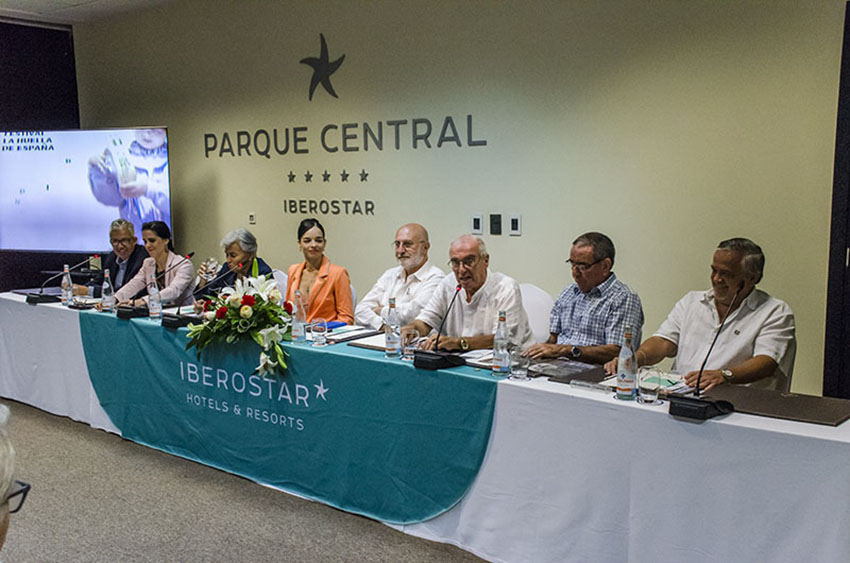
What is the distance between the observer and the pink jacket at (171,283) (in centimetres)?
457

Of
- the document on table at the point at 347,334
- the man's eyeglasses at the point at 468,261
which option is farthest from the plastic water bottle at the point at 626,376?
the document on table at the point at 347,334

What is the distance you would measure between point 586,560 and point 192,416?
2.04 m

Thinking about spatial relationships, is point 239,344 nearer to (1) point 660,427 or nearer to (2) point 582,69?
(1) point 660,427

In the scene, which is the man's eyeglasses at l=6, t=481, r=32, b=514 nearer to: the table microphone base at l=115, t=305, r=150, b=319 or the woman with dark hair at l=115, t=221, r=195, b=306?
the table microphone base at l=115, t=305, r=150, b=319

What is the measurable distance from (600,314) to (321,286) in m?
1.63

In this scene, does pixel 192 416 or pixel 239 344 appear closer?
pixel 239 344

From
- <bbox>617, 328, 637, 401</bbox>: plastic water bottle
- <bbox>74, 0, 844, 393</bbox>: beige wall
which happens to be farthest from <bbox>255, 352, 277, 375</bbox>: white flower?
<bbox>74, 0, 844, 393</bbox>: beige wall

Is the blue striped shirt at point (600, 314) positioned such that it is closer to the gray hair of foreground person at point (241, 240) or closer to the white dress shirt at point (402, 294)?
the white dress shirt at point (402, 294)

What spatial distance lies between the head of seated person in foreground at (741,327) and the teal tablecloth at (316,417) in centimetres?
65

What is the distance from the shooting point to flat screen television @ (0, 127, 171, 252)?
230 inches

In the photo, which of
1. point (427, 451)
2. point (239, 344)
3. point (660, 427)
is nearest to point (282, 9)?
point (239, 344)

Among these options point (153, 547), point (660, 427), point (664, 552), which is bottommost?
point (153, 547)

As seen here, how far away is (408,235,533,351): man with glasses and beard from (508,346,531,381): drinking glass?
53 centimetres

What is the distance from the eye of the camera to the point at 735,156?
3568 mm
